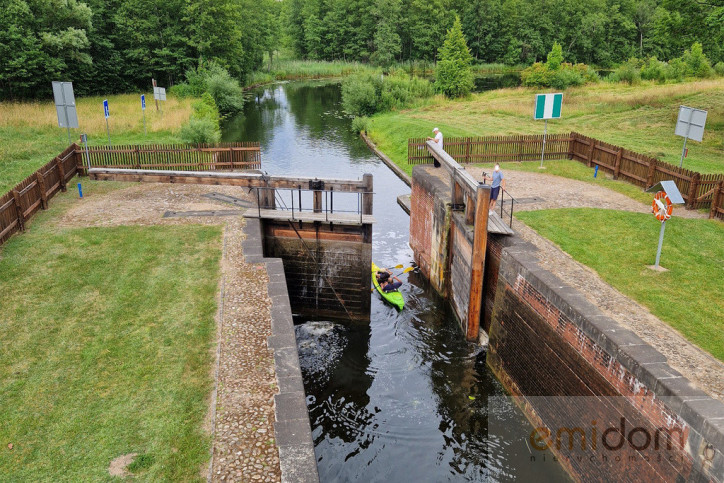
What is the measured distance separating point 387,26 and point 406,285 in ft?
248

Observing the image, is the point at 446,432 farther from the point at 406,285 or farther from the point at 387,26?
the point at 387,26

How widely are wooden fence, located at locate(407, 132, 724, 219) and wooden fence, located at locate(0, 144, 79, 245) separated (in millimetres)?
16130

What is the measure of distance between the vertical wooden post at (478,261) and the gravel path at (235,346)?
18.9 feet

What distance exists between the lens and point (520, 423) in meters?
13.2

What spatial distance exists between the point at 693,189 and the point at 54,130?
32602 millimetres

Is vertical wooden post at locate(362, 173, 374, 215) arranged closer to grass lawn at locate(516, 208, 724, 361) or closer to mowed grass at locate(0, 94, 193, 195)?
grass lawn at locate(516, 208, 724, 361)

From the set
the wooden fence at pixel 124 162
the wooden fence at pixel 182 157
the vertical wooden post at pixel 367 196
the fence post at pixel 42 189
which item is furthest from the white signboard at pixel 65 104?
the vertical wooden post at pixel 367 196

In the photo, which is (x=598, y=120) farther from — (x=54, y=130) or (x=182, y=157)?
(x=54, y=130)

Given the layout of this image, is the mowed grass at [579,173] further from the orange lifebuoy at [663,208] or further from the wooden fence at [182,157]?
the wooden fence at [182,157]

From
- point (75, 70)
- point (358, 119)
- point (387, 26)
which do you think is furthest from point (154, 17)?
point (387, 26)

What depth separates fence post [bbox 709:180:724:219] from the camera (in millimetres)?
17469

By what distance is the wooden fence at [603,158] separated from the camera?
18.6m

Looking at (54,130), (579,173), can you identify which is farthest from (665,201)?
(54,130)

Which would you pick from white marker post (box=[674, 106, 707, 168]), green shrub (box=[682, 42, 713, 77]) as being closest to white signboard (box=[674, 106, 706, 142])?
white marker post (box=[674, 106, 707, 168])
